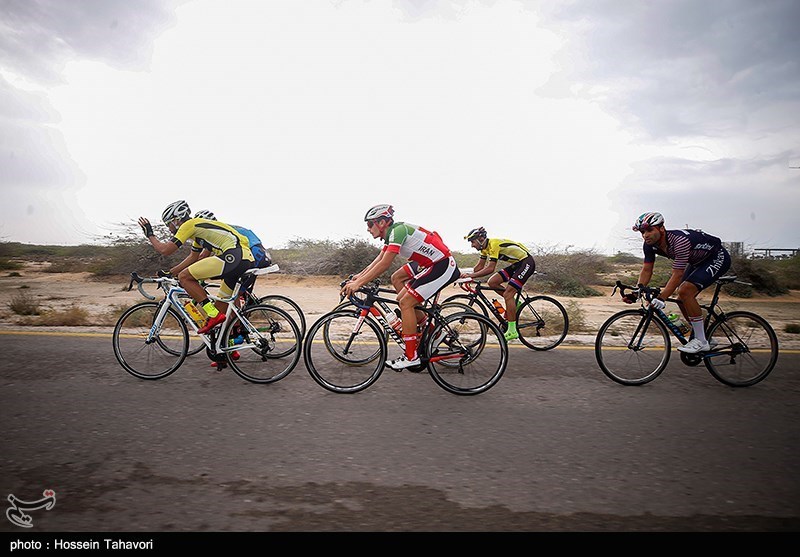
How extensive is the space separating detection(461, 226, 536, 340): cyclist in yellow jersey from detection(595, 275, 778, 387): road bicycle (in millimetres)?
2114

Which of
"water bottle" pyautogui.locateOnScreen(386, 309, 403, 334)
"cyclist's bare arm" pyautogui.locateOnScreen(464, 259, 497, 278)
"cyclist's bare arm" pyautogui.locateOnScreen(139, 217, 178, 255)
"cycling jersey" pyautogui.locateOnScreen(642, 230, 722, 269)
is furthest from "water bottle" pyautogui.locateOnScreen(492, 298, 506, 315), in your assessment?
"cyclist's bare arm" pyautogui.locateOnScreen(139, 217, 178, 255)

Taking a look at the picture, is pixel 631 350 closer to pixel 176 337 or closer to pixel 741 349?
pixel 741 349

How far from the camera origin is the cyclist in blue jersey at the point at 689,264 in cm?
519

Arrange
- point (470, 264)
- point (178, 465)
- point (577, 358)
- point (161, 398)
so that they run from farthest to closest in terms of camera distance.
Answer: point (470, 264)
point (577, 358)
point (161, 398)
point (178, 465)

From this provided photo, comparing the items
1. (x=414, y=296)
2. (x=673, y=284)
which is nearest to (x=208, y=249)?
(x=414, y=296)

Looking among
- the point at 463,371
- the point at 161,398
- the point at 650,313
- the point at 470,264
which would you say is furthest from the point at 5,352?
the point at 470,264

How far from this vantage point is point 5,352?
19.5 feet

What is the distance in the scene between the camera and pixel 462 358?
4930mm

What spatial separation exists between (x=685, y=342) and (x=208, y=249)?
5889 millimetres

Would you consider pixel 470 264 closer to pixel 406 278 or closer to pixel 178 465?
pixel 406 278

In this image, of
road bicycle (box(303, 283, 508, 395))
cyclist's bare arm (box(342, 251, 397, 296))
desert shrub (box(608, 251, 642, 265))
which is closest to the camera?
cyclist's bare arm (box(342, 251, 397, 296))

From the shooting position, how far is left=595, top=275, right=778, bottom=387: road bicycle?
510 cm

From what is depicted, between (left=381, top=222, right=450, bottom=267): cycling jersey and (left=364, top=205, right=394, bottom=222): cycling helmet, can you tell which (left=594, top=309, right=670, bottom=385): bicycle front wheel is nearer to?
(left=381, top=222, right=450, bottom=267): cycling jersey
